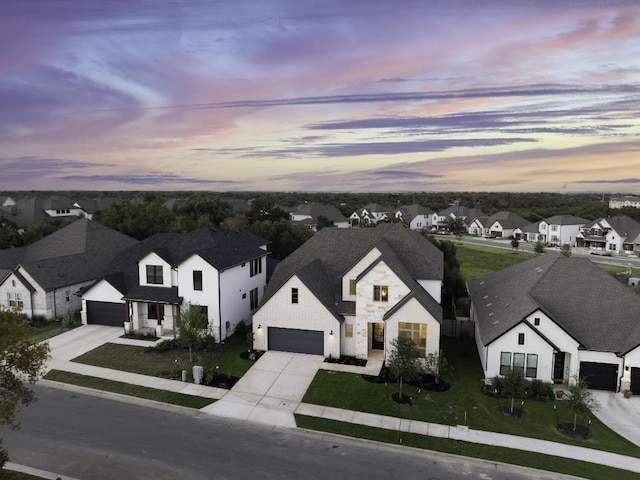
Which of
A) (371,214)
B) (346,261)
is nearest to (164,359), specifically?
(346,261)

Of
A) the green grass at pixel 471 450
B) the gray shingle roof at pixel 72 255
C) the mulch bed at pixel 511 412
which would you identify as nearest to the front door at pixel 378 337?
the mulch bed at pixel 511 412

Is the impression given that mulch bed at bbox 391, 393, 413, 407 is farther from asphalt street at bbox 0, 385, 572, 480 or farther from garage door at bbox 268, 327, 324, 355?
garage door at bbox 268, 327, 324, 355

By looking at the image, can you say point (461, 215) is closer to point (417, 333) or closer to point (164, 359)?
point (417, 333)

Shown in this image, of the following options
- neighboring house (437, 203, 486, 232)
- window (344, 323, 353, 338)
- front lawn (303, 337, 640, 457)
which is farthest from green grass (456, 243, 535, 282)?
neighboring house (437, 203, 486, 232)

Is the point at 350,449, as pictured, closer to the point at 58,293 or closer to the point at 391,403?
the point at 391,403

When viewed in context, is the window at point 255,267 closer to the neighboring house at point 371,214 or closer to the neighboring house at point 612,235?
the neighboring house at point 612,235
